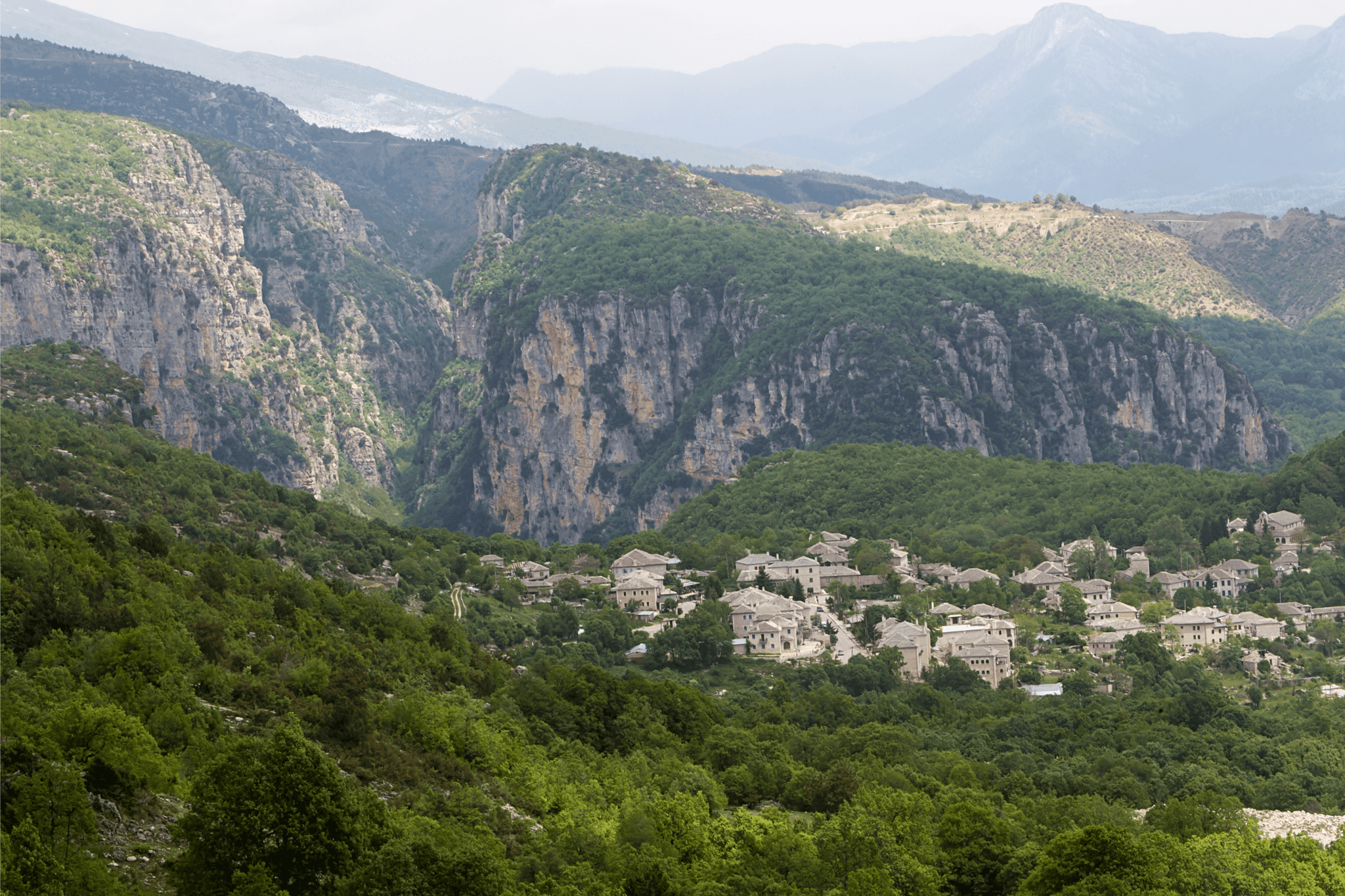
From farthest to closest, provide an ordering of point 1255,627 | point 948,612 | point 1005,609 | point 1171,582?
1. point 1171,582
2. point 1005,609
3. point 948,612
4. point 1255,627

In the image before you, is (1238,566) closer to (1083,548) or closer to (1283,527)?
(1283,527)

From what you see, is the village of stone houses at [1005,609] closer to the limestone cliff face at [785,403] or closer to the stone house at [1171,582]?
the stone house at [1171,582]

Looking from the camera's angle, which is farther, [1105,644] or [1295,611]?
[1295,611]

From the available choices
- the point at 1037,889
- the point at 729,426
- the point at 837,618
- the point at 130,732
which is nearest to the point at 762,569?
the point at 837,618

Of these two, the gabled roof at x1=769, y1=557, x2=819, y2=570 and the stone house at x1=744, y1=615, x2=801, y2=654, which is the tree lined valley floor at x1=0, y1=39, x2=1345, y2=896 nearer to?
the stone house at x1=744, y1=615, x2=801, y2=654

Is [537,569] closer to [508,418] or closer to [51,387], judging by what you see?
[51,387]

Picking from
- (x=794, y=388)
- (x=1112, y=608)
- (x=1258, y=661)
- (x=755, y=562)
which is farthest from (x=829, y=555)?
(x=794, y=388)

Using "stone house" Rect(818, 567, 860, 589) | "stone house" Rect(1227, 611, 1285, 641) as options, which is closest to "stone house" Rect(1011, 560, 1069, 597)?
"stone house" Rect(818, 567, 860, 589)
